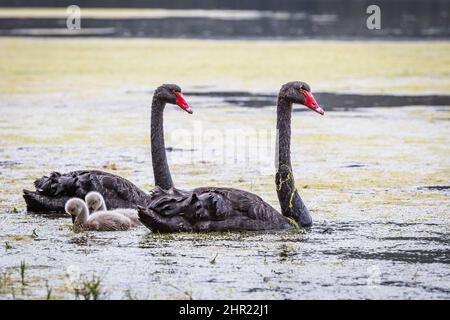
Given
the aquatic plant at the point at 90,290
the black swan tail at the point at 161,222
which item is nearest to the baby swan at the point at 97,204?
the black swan tail at the point at 161,222

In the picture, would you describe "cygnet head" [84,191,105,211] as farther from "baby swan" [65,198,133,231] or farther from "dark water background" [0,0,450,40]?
"dark water background" [0,0,450,40]

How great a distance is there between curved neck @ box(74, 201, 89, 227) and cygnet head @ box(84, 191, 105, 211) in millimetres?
290

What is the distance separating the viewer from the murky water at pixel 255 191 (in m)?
4.86

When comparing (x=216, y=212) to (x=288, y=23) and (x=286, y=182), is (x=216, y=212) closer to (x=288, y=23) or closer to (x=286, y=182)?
(x=286, y=182)

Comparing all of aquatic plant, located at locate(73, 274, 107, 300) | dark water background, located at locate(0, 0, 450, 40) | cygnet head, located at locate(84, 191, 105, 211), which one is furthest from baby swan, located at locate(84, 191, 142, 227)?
dark water background, located at locate(0, 0, 450, 40)

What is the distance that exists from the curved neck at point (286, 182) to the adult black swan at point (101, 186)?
66cm

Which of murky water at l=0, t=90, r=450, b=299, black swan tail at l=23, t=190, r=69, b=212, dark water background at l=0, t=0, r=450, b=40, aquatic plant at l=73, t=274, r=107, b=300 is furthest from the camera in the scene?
dark water background at l=0, t=0, r=450, b=40

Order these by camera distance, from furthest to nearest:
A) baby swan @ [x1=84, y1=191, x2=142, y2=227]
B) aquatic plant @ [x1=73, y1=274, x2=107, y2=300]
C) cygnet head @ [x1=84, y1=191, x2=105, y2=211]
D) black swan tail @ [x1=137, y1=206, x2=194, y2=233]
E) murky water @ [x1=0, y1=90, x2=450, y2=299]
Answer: cygnet head @ [x1=84, y1=191, x2=105, y2=211] < baby swan @ [x1=84, y1=191, x2=142, y2=227] < black swan tail @ [x1=137, y1=206, x2=194, y2=233] < murky water @ [x1=0, y1=90, x2=450, y2=299] < aquatic plant @ [x1=73, y1=274, x2=107, y2=300]

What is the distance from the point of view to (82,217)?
6.02m

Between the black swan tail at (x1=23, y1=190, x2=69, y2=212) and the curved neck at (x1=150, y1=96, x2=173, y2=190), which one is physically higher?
Result: the curved neck at (x1=150, y1=96, x2=173, y2=190)

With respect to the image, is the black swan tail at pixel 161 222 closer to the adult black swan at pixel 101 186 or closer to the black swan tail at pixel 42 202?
the adult black swan at pixel 101 186

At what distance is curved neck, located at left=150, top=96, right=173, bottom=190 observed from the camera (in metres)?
6.67

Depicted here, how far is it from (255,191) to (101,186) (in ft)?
3.95
